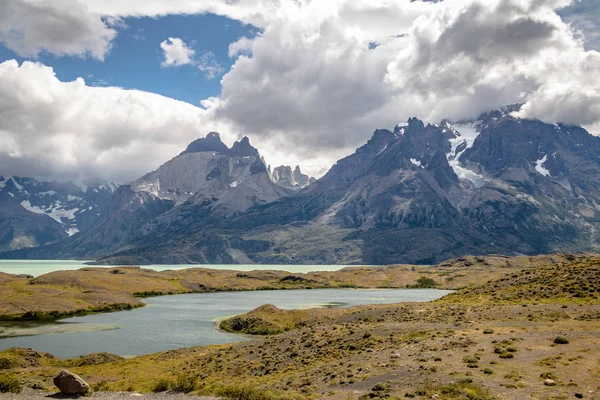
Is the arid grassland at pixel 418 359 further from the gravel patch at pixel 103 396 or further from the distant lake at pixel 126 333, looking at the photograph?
the distant lake at pixel 126 333

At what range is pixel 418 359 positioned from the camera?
49656 mm

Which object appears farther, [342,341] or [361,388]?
[342,341]

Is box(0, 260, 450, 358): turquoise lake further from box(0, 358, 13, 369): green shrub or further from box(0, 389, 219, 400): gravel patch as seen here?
box(0, 389, 219, 400): gravel patch

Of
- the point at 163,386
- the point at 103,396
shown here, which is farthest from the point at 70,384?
the point at 163,386

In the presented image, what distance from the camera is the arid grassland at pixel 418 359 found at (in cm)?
4019

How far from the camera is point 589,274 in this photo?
Result: 8881 cm

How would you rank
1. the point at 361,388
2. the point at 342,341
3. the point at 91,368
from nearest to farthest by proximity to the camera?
the point at 361,388
the point at 342,341
the point at 91,368

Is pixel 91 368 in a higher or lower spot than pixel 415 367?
lower

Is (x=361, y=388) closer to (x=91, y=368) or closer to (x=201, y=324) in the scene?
(x=91, y=368)

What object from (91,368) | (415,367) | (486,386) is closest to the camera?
(486,386)

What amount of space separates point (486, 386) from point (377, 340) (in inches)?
1031

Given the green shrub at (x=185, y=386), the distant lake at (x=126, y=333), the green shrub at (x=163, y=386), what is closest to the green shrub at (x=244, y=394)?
the green shrub at (x=185, y=386)

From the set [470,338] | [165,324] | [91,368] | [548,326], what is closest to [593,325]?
[548,326]

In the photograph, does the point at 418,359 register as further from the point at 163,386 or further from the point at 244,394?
the point at 163,386
